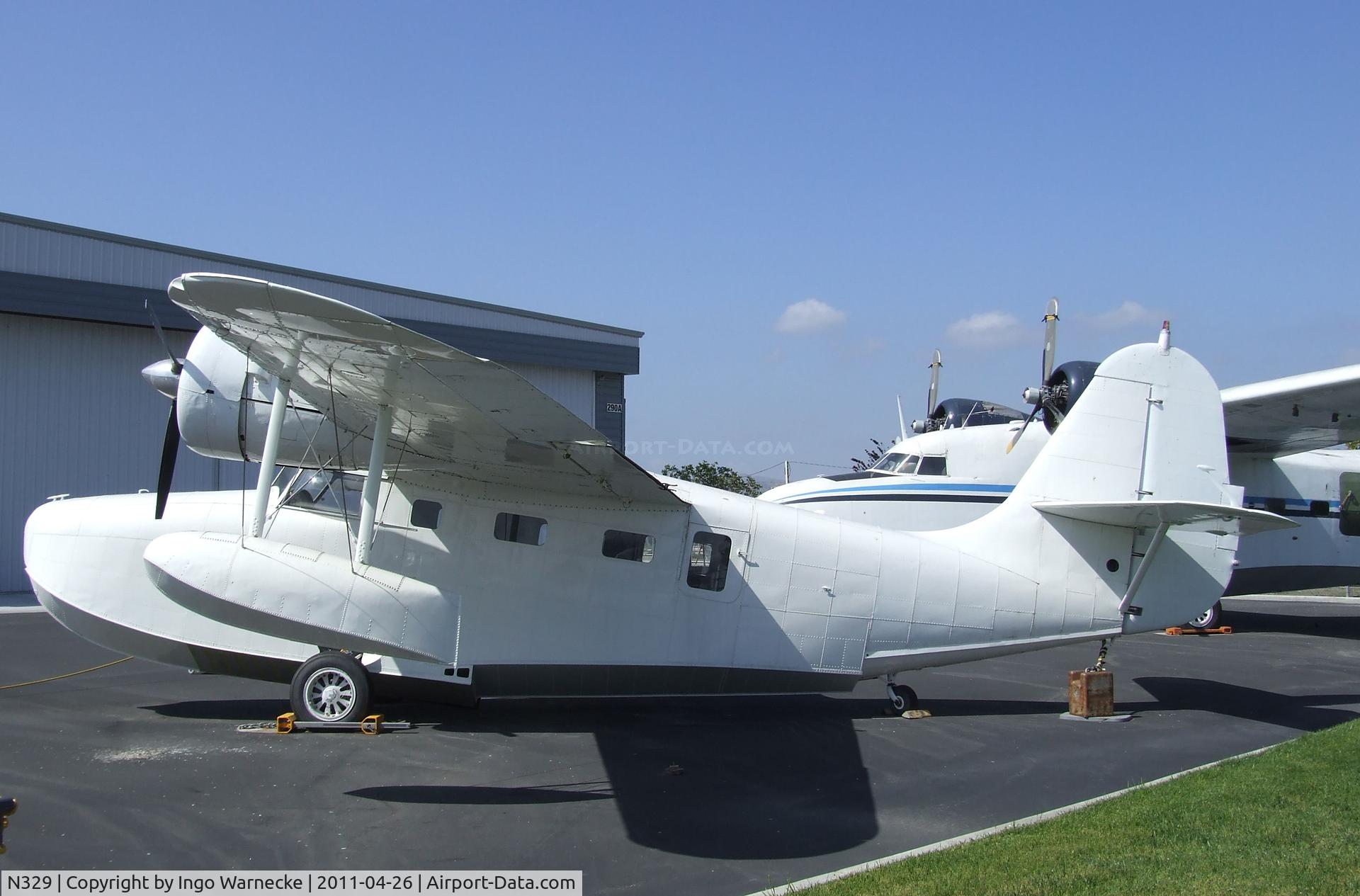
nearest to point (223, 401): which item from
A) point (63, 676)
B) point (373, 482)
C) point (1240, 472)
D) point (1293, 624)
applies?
point (373, 482)

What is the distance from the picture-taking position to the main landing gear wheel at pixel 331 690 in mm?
8805

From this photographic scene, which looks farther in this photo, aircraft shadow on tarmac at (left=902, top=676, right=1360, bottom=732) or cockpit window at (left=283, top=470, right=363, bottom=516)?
aircraft shadow on tarmac at (left=902, top=676, right=1360, bottom=732)

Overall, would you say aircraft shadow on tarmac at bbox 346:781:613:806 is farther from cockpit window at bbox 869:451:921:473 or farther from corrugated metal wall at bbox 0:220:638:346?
corrugated metal wall at bbox 0:220:638:346

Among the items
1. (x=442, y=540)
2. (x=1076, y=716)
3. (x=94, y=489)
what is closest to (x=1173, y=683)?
(x=1076, y=716)

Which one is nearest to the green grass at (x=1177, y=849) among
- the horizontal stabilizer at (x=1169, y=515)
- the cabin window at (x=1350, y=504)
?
the horizontal stabilizer at (x=1169, y=515)

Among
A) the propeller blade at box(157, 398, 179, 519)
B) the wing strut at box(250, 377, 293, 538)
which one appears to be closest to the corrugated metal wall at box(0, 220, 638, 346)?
the propeller blade at box(157, 398, 179, 519)

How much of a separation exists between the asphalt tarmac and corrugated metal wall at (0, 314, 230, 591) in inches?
473

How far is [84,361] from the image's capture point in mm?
23359

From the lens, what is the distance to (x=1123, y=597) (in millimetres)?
10016

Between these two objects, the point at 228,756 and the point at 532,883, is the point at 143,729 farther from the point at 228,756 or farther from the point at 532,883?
the point at 532,883

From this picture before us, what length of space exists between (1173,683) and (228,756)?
11124 millimetres

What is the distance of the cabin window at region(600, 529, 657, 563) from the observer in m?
9.35

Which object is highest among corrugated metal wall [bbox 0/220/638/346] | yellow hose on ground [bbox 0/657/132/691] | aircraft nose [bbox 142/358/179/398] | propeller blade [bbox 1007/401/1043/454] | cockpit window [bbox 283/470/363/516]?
corrugated metal wall [bbox 0/220/638/346]

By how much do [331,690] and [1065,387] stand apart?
1281 centimetres
